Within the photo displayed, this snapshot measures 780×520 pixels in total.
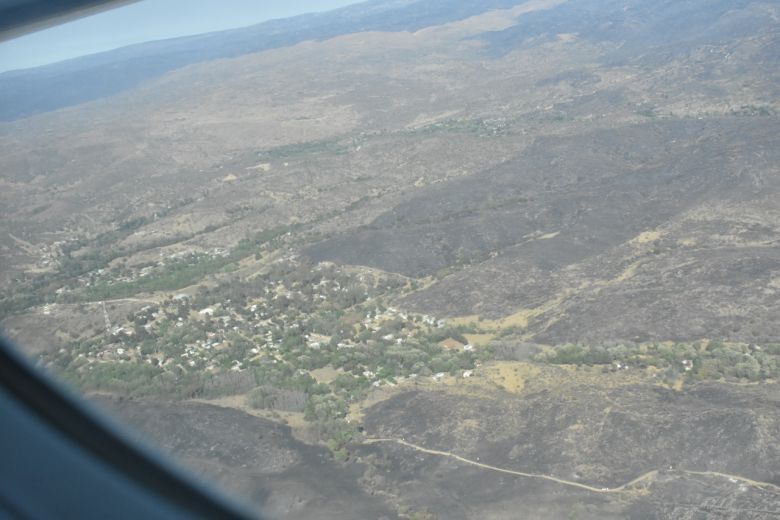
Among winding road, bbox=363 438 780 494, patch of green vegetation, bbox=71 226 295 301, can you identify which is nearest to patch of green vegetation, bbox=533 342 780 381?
winding road, bbox=363 438 780 494

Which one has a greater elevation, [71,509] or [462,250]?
[71,509]

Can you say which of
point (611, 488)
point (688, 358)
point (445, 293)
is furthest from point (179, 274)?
point (611, 488)

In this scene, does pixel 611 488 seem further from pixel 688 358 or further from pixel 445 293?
pixel 445 293

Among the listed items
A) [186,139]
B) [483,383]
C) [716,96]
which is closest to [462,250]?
[483,383]

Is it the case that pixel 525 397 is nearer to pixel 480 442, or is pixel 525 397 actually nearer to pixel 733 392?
pixel 480 442

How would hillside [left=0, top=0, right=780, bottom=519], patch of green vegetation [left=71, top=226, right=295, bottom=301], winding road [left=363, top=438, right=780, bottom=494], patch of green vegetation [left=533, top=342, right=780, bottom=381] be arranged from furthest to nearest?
patch of green vegetation [left=71, top=226, right=295, bottom=301]
patch of green vegetation [left=533, top=342, right=780, bottom=381]
hillside [left=0, top=0, right=780, bottom=519]
winding road [left=363, top=438, right=780, bottom=494]

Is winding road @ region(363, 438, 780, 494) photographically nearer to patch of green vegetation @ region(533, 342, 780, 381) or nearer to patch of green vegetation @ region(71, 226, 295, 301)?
patch of green vegetation @ region(533, 342, 780, 381)

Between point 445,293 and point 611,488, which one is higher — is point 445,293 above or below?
below

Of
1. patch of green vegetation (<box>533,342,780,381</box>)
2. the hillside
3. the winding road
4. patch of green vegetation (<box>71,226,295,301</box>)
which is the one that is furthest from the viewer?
patch of green vegetation (<box>71,226,295,301</box>)

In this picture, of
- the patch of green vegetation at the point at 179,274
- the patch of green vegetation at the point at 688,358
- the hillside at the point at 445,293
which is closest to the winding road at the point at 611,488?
the hillside at the point at 445,293

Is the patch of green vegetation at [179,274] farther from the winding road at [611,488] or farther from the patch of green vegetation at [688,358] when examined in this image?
the winding road at [611,488]

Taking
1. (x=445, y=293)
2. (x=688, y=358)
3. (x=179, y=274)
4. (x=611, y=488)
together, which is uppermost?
(x=611, y=488)
